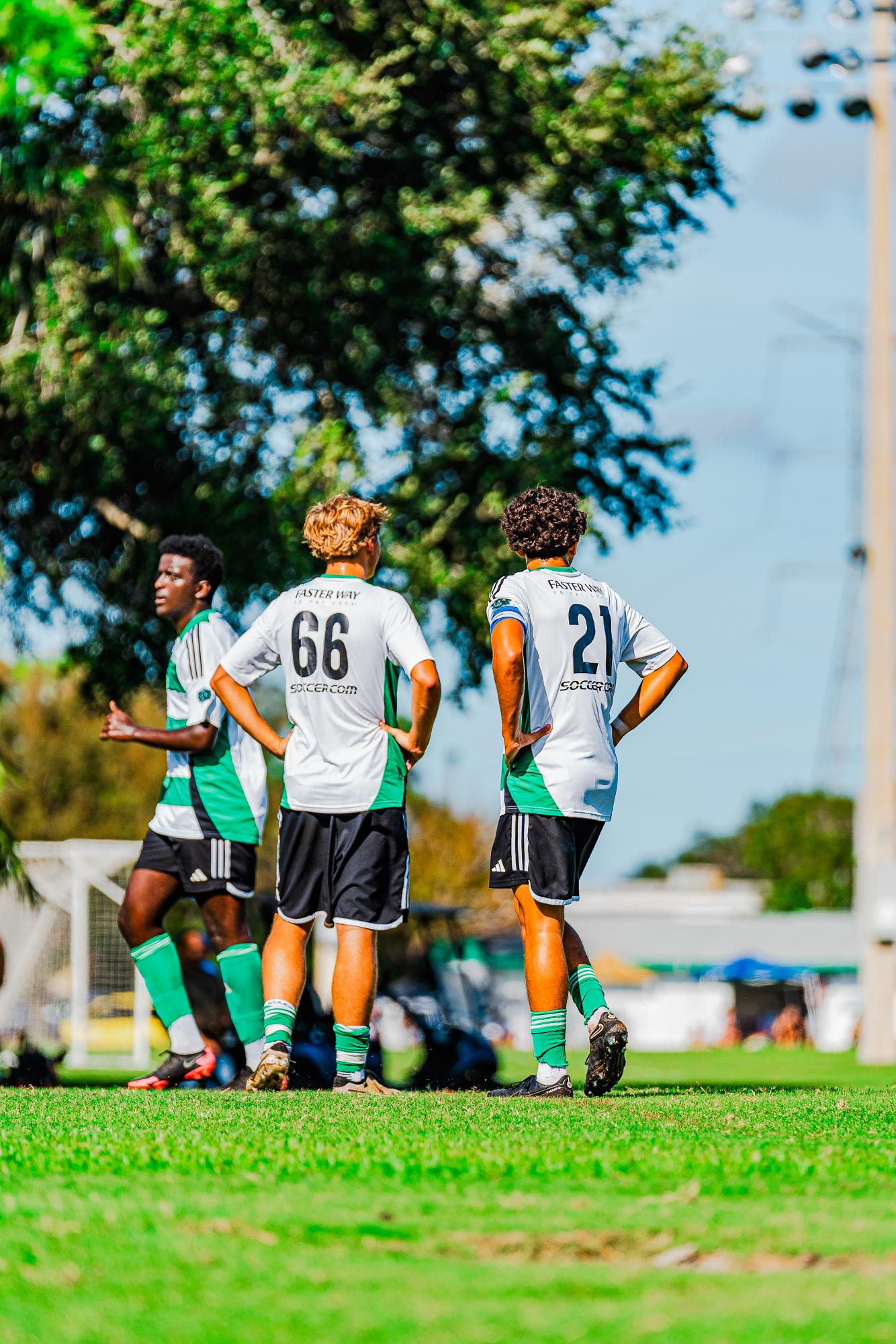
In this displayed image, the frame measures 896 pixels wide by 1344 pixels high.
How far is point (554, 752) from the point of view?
22.9 feet

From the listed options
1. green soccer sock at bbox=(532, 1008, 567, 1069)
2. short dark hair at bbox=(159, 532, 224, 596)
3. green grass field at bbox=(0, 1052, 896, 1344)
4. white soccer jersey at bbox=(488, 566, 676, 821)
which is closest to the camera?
green grass field at bbox=(0, 1052, 896, 1344)

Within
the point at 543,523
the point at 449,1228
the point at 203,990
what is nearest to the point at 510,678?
the point at 543,523

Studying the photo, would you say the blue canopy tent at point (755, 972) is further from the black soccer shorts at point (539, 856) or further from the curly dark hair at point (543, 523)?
the black soccer shorts at point (539, 856)

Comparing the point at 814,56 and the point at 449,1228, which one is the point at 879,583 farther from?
the point at 449,1228

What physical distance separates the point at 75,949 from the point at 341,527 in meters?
19.9

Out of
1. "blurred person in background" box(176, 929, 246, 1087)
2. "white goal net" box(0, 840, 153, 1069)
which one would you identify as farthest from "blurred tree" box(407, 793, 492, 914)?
"blurred person in background" box(176, 929, 246, 1087)

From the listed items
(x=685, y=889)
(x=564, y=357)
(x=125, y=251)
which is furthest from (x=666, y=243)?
(x=685, y=889)

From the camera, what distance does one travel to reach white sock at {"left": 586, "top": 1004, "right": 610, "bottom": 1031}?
6707 millimetres

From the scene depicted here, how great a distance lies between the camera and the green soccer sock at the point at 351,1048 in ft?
23.3

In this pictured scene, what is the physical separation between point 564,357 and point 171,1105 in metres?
12.1

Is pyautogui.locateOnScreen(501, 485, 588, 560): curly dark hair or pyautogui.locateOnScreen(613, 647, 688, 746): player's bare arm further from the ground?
pyautogui.locateOnScreen(501, 485, 588, 560): curly dark hair

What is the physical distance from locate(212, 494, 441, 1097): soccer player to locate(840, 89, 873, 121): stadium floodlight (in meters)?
19.6

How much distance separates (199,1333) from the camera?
8.72ft

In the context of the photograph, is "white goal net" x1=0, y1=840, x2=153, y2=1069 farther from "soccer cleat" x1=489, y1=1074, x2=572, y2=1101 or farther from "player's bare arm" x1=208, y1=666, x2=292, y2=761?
"soccer cleat" x1=489, y1=1074, x2=572, y2=1101
